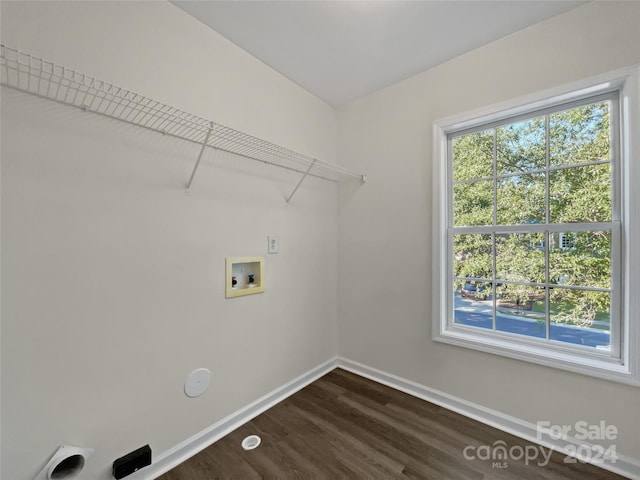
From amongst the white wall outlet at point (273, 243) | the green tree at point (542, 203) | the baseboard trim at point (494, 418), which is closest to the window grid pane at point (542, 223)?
the green tree at point (542, 203)

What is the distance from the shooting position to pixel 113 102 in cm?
121

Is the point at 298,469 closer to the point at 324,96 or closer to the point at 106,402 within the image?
the point at 106,402

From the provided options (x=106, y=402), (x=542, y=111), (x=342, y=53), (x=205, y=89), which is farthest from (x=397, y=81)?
(x=106, y=402)

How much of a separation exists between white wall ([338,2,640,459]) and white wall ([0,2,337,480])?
77 centimetres

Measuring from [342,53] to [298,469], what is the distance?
8.35ft

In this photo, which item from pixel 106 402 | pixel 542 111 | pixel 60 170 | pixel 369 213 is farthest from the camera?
pixel 369 213

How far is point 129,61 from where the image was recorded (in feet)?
4.24

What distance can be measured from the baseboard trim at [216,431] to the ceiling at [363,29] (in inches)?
95.1

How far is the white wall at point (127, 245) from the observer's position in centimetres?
104

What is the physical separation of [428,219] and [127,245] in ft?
6.23

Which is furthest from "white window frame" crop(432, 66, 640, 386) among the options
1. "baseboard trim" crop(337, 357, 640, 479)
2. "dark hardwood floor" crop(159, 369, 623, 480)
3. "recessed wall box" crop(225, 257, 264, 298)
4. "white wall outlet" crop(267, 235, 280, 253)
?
"recessed wall box" crop(225, 257, 264, 298)

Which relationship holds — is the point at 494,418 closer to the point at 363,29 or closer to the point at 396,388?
the point at 396,388

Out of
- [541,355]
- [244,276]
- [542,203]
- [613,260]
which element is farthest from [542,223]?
[244,276]

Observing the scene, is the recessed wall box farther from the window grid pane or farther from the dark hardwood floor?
→ the window grid pane
